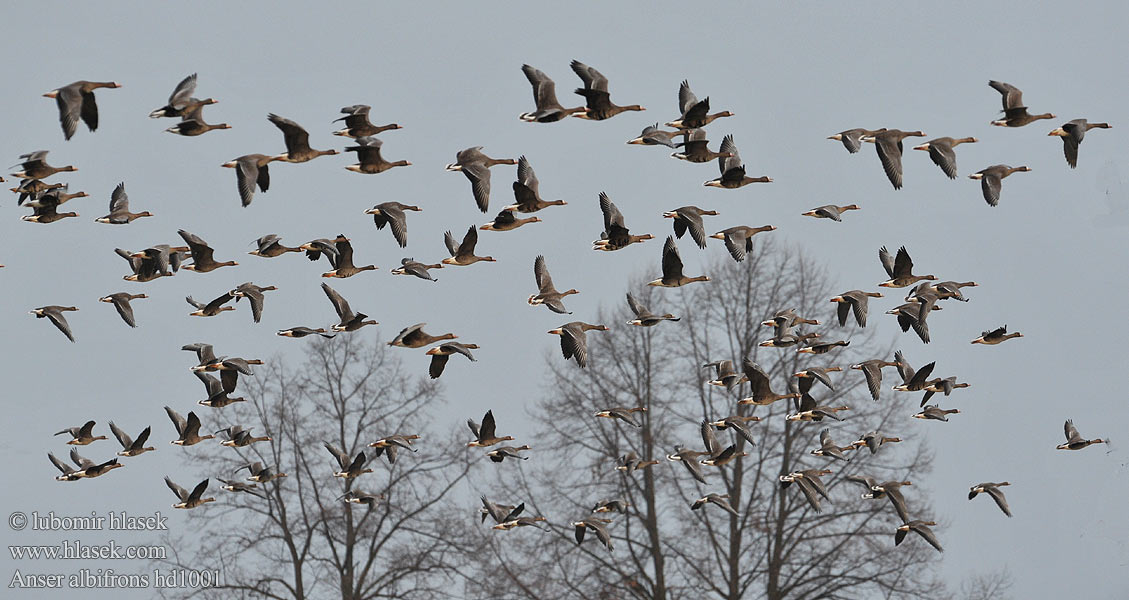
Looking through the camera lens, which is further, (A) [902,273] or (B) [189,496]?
(B) [189,496]

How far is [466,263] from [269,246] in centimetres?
292

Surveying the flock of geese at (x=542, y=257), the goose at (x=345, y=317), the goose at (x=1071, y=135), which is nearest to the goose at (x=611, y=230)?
the flock of geese at (x=542, y=257)

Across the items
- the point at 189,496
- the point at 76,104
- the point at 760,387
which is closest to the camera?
the point at 76,104

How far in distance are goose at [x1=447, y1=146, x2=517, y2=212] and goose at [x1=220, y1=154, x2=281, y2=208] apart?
2.62 meters

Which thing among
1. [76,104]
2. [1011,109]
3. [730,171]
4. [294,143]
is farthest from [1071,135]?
[76,104]

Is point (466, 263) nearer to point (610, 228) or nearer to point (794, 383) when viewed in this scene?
point (610, 228)

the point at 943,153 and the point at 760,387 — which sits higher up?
the point at 943,153

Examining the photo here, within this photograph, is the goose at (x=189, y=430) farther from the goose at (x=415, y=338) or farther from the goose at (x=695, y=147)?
the goose at (x=695, y=147)

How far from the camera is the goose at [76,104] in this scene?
20516 mm

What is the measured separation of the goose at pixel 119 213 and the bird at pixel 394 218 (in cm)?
391

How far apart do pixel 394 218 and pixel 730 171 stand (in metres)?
5.02

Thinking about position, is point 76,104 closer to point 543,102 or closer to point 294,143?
point 294,143

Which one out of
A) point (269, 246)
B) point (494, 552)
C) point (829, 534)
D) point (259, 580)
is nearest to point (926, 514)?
point (829, 534)

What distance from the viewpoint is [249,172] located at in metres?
21.8
